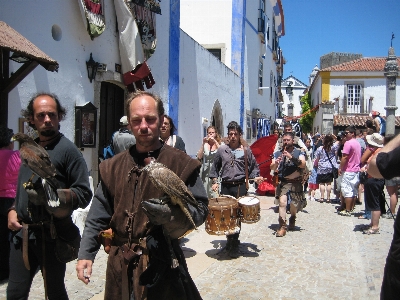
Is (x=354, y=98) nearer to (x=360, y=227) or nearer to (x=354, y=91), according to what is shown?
(x=354, y=91)

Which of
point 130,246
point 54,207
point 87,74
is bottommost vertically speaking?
point 130,246

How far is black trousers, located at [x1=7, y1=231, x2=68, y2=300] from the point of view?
2.85 metres

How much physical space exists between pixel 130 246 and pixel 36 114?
132cm

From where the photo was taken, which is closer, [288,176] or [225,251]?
[225,251]

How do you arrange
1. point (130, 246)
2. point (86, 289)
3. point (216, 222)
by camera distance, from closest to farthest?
point (130, 246) → point (86, 289) → point (216, 222)

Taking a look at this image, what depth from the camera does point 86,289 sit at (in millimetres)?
4520

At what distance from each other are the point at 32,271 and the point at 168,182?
1493 millimetres

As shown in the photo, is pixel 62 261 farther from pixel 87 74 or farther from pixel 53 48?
pixel 87 74

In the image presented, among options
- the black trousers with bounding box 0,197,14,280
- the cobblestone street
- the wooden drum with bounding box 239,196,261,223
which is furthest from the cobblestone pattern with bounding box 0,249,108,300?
the wooden drum with bounding box 239,196,261,223

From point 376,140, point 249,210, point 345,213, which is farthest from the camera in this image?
point 345,213

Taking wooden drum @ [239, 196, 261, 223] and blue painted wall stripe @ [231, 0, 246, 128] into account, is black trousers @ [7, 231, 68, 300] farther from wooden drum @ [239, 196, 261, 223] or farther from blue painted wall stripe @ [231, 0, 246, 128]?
blue painted wall stripe @ [231, 0, 246, 128]

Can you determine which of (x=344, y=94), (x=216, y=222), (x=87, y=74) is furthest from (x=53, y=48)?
(x=344, y=94)

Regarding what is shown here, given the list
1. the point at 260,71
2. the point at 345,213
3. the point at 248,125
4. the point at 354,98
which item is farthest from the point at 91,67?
the point at 354,98

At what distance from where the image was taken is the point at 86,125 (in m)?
6.84
